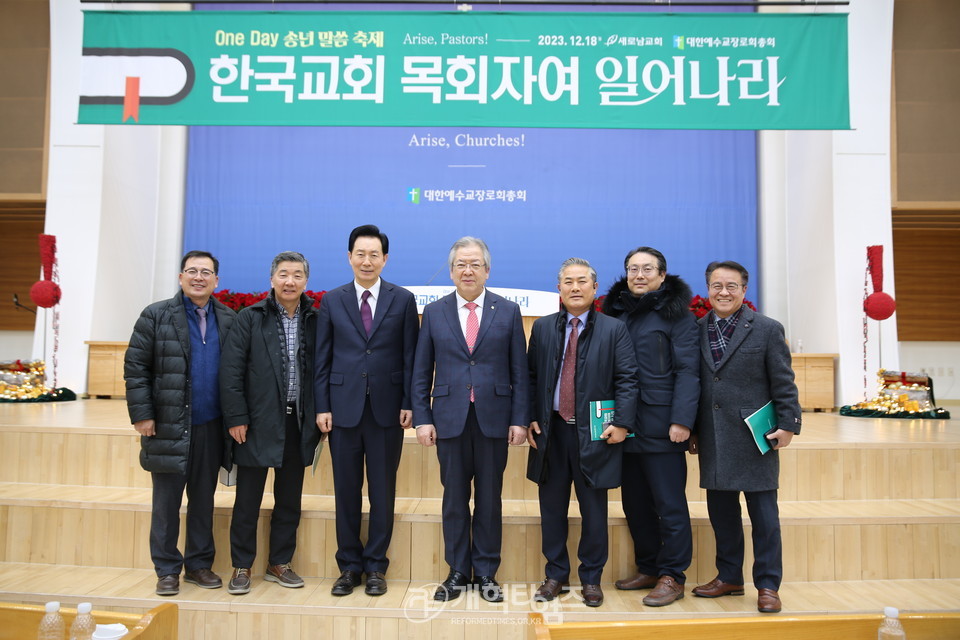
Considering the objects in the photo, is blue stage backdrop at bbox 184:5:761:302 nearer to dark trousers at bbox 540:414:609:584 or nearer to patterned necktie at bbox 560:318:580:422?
patterned necktie at bbox 560:318:580:422

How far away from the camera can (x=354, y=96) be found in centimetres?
373

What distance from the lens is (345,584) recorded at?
2619 mm

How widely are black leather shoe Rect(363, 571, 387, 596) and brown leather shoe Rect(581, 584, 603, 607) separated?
821 mm

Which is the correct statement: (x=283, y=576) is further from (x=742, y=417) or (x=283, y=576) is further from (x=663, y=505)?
(x=742, y=417)

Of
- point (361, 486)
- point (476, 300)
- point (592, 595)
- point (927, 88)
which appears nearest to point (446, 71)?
point (476, 300)

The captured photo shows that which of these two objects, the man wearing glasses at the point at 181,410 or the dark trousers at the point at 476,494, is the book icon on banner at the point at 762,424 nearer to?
the dark trousers at the point at 476,494

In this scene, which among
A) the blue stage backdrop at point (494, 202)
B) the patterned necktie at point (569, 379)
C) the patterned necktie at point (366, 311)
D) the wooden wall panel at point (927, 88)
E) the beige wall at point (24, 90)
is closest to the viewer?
the patterned necktie at point (569, 379)

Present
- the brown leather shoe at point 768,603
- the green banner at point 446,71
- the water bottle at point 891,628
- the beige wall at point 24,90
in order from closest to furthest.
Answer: the water bottle at point 891,628 → the brown leather shoe at point 768,603 → the green banner at point 446,71 → the beige wall at point 24,90

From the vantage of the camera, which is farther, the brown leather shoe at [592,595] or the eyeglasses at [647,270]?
the eyeglasses at [647,270]

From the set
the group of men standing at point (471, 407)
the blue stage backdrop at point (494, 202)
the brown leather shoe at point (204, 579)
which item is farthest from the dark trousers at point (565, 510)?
the blue stage backdrop at point (494, 202)

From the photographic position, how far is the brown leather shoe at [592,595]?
2.50 meters

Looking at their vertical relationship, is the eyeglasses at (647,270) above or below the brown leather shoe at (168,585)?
above

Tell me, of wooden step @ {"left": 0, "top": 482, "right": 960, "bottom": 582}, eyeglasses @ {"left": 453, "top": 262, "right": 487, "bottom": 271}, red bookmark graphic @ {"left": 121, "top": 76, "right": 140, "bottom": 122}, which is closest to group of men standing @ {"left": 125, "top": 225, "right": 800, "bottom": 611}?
eyeglasses @ {"left": 453, "top": 262, "right": 487, "bottom": 271}

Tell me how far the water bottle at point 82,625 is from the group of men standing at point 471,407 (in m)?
0.75
